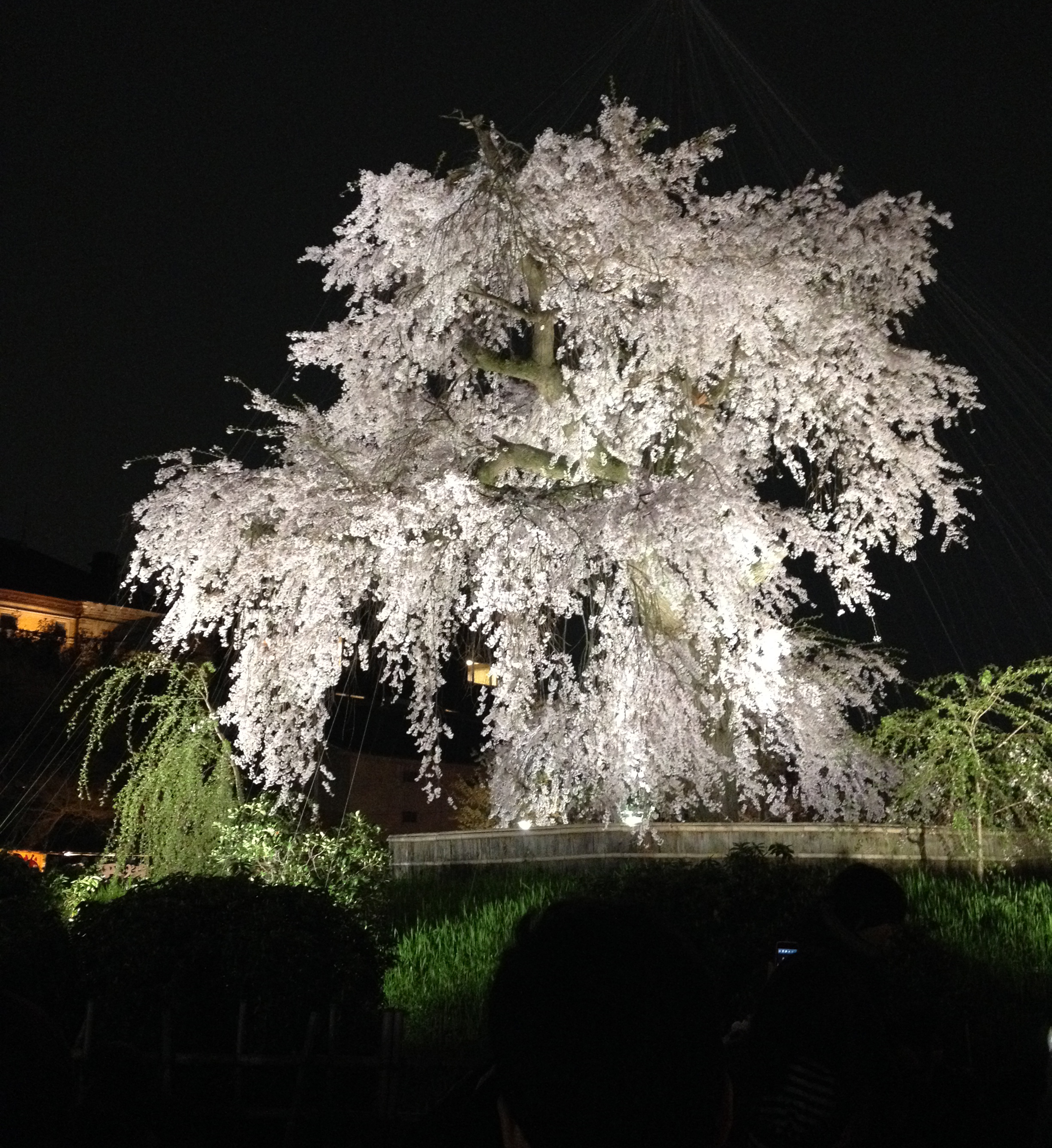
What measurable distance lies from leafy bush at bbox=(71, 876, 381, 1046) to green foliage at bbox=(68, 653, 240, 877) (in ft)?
20.3

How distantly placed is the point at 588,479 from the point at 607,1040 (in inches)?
532

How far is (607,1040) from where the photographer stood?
1714 millimetres

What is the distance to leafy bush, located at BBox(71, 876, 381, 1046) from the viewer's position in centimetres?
801

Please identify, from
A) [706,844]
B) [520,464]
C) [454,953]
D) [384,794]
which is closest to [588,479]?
[520,464]

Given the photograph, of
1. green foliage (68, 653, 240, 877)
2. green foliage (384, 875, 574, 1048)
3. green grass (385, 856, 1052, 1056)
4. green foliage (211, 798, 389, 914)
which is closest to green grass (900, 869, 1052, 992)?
green grass (385, 856, 1052, 1056)

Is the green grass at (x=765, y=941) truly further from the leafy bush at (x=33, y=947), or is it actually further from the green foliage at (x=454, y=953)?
the leafy bush at (x=33, y=947)

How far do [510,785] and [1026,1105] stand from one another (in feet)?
30.4

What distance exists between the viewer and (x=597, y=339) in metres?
14.4

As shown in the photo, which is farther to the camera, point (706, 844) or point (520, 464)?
point (520, 464)

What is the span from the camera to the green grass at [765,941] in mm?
7820

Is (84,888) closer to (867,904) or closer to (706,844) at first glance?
(706,844)

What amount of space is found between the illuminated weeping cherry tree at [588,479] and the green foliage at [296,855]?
2.19ft

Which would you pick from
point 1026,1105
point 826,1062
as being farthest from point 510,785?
point 826,1062

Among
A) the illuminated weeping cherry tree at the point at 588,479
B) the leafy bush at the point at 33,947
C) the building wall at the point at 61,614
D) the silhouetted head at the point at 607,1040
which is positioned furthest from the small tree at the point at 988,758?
the building wall at the point at 61,614
